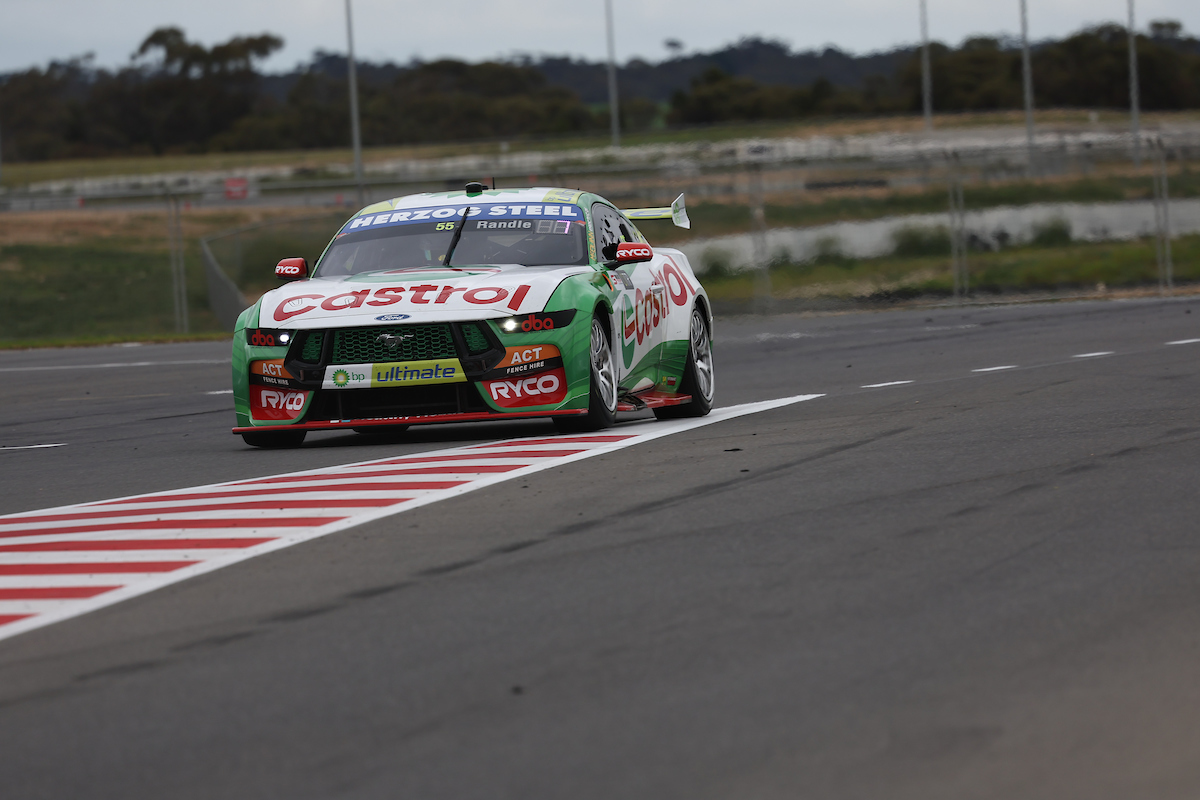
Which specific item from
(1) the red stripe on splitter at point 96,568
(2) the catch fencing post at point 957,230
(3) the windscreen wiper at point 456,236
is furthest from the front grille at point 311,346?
(2) the catch fencing post at point 957,230

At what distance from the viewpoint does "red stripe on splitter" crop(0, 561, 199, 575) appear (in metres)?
6.12

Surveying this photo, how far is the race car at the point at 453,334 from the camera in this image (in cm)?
957

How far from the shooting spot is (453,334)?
9.55 metres

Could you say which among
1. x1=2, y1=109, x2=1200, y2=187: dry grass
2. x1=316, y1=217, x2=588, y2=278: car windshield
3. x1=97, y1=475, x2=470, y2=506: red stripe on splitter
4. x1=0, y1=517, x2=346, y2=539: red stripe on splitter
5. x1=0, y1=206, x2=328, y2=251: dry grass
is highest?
x1=2, y1=109, x2=1200, y2=187: dry grass

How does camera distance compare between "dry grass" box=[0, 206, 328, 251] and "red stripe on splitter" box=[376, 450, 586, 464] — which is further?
"dry grass" box=[0, 206, 328, 251]

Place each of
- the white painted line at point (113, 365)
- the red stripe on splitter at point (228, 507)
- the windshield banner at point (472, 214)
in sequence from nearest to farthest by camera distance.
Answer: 1. the red stripe on splitter at point (228, 507)
2. the windshield banner at point (472, 214)
3. the white painted line at point (113, 365)

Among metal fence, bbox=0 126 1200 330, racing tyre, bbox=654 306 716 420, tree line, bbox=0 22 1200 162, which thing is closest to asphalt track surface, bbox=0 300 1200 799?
racing tyre, bbox=654 306 716 420

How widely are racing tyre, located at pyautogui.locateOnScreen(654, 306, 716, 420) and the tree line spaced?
4040 inches

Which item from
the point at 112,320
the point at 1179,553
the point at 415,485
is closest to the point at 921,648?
the point at 1179,553

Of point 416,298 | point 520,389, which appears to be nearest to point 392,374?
point 416,298

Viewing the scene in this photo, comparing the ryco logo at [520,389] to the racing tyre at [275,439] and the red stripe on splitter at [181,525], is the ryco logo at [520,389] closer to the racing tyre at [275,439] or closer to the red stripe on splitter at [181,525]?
the racing tyre at [275,439]

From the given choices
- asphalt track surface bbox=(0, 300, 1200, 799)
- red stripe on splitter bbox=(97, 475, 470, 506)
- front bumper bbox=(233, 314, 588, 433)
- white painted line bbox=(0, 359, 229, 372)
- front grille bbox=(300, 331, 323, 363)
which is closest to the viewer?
asphalt track surface bbox=(0, 300, 1200, 799)

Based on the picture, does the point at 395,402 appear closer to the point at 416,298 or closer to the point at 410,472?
the point at 416,298

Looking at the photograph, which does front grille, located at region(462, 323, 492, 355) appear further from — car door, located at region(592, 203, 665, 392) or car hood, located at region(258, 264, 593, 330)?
car door, located at region(592, 203, 665, 392)
